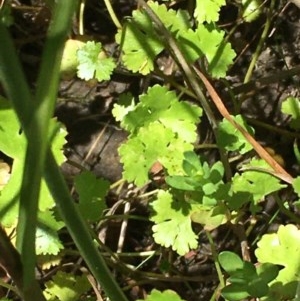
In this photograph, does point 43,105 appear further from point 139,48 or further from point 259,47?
point 259,47

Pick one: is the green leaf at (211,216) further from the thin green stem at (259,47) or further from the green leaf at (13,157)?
the thin green stem at (259,47)

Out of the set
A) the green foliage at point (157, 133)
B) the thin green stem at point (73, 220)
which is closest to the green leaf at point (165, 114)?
the green foliage at point (157, 133)

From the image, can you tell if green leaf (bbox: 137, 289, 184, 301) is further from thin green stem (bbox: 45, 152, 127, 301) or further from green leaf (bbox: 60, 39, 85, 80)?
green leaf (bbox: 60, 39, 85, 80)

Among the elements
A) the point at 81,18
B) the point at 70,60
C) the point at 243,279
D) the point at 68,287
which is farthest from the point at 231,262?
the point at 81,18

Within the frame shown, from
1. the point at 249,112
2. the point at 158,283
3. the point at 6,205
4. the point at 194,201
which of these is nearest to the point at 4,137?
the point at 6,205

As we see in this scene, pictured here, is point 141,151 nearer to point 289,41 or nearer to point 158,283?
point 158,283
